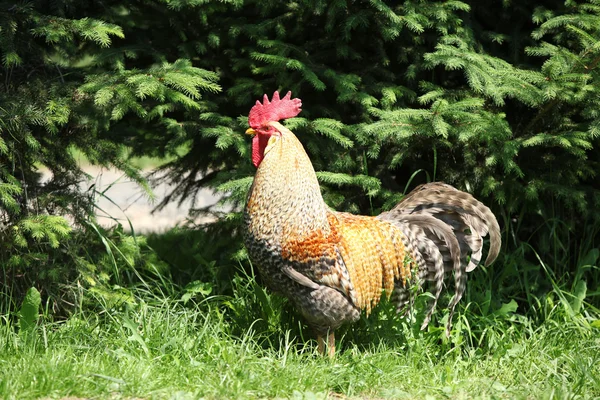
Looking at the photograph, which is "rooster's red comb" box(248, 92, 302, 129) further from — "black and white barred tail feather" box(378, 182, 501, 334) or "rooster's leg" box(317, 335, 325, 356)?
"rooster's leg" box(317, 335, 325, 356)

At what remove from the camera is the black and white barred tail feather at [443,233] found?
4.68 m

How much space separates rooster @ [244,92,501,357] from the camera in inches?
169

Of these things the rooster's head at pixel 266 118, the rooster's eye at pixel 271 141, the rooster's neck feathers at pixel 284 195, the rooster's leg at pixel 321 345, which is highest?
the rooster's head at pixel 266 118

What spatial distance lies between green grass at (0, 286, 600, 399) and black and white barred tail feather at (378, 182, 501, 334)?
0.36 metres

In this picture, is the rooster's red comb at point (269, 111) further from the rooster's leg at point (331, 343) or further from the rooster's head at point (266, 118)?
the rooster's leg at point (331, 343)

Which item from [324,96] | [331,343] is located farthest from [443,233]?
[324,96]

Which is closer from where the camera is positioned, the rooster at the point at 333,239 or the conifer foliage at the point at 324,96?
the rooster at the point at 333,239

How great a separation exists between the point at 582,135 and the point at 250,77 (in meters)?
2.44

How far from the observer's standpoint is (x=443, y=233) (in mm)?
4715

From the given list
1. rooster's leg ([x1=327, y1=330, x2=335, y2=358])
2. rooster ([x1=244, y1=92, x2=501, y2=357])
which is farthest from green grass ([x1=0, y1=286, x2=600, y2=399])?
rooster ([x1=244, y1=92, x2=501, y2=357])

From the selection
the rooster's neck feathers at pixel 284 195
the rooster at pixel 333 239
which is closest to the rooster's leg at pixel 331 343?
the rooster at pixel 333 239

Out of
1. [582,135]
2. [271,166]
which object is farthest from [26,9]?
[582,135]

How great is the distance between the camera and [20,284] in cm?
495

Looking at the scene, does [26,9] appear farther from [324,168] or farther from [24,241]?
[324,168]
